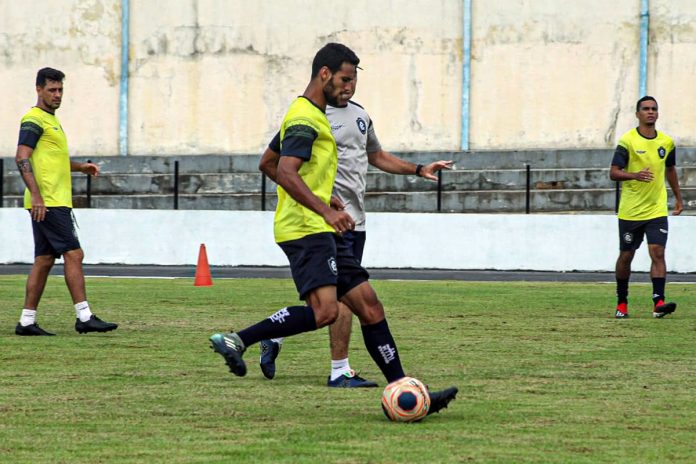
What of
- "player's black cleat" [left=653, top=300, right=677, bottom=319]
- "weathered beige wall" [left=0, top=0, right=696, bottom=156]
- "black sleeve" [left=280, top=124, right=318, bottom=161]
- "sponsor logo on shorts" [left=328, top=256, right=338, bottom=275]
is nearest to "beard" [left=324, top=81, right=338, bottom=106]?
"black sleeve" [left=280, top=124, right=318, bottom=161]

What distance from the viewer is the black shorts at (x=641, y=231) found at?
1353 cm

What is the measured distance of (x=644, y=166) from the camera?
13.5m

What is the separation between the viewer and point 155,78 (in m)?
32.3

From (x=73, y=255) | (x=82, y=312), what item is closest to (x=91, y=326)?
(x=82, y=312)

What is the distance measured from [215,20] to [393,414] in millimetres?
26069

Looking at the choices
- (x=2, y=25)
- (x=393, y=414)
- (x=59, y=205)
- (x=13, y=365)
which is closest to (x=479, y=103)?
(x=2, y=25)

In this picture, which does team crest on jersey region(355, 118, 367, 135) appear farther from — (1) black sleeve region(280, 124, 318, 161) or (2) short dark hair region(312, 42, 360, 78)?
(1) black sleeve region(280, 124, 318, 161)

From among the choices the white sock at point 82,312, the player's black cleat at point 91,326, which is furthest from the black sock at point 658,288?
→ the white sock at point 82,312

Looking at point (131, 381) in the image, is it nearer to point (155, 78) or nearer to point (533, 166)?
point (533, 166)

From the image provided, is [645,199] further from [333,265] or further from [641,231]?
[333,265]

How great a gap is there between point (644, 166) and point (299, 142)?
22.7 ft

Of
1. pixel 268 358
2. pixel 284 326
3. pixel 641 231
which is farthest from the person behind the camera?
pixel 641 231

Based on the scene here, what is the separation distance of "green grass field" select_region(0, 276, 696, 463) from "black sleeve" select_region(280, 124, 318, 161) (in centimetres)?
132

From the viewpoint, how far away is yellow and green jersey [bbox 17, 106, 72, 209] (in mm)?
11156
